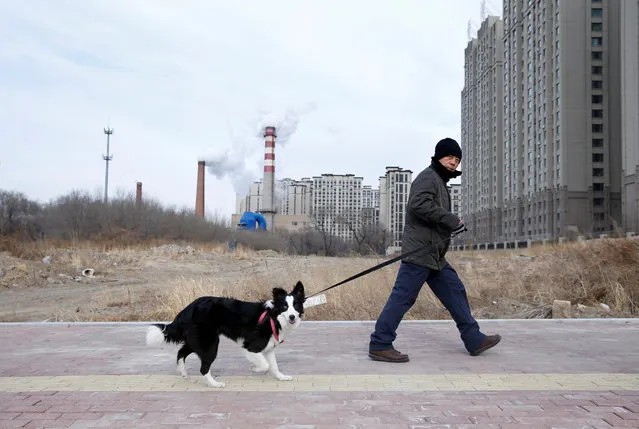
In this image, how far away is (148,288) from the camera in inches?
648

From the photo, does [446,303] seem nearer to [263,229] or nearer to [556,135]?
[263,229]

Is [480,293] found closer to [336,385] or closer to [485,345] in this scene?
[485,345]

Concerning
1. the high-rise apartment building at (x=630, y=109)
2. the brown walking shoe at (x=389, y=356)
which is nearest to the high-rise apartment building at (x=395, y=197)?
the high-rise apartment building at (x=630, y=109)

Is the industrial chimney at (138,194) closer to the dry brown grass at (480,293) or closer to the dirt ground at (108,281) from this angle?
the dirt ground at (108,281)

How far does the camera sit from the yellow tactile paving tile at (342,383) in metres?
4.29

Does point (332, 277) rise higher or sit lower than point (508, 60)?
lower

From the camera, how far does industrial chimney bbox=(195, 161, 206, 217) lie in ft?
205

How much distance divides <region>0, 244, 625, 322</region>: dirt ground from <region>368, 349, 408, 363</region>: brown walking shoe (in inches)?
133

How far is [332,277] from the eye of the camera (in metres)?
11.9

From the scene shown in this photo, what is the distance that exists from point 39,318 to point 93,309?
98 cm

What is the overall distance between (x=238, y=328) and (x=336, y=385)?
3.20 ft

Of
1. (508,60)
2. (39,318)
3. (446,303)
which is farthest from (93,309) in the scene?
(508,60)

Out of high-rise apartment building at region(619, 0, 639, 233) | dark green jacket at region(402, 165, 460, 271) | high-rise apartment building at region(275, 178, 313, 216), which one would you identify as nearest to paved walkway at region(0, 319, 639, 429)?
dark green jacket at region(402, 165, 460, 271)

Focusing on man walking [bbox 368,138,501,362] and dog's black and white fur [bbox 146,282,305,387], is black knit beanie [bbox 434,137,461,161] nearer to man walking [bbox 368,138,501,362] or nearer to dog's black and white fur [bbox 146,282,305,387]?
man walking [bbox 368,138,501,362]
